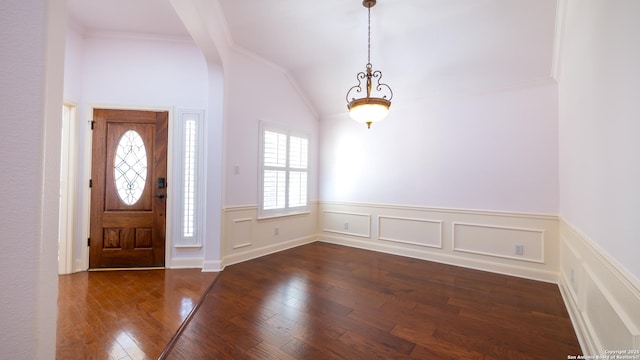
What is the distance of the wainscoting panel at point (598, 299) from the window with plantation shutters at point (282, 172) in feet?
11.9

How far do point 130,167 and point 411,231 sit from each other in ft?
13.7

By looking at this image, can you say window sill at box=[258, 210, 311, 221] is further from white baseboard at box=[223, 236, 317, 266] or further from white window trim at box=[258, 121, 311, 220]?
white baseboard at box=[223, 236, 317, 266]

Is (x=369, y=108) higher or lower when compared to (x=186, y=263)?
higher

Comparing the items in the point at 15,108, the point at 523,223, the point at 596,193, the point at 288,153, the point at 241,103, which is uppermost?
the point at 241,103

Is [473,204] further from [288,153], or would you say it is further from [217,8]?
[217,8]

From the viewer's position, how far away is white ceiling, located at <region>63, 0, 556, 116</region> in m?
2.78

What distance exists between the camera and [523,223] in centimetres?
329

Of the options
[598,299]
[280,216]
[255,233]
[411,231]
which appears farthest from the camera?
[280,216]

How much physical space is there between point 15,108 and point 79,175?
11.0 ft

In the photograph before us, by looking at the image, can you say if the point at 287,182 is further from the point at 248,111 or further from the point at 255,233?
the point at 248,111

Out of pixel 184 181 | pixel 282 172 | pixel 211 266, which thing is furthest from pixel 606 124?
pixel 184 181

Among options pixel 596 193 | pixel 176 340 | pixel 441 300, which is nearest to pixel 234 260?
pixel 176 340

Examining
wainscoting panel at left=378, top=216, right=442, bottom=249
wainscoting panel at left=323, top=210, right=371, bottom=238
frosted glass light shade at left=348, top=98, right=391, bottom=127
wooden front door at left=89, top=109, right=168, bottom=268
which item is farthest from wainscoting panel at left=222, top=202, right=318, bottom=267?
frosted glass light shade at left=348, top=98, right=391, bottom=127

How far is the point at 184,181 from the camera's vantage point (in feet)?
11.5
